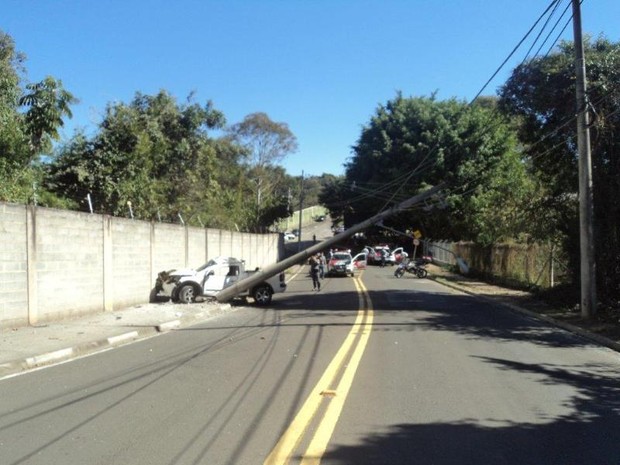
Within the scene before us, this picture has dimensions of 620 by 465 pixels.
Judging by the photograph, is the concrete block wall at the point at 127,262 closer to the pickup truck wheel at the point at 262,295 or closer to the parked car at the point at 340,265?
the pickup truck wheel at the point at 262,295

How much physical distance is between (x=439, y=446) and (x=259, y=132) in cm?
6712

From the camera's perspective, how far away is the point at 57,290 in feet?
46.4

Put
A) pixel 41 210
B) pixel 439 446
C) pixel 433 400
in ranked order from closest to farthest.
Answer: pixel 439 446 < pixel 433 400 < pixel 41 210

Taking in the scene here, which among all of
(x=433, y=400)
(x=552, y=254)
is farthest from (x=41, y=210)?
(x=552, y=254)

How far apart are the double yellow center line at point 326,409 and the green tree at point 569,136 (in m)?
8.50

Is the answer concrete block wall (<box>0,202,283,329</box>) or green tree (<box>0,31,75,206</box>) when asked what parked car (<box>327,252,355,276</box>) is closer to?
concrete block wall (<box>0,202,283,329</box>)

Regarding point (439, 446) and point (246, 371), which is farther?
point (246, 371)

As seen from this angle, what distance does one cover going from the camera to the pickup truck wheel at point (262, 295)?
20.8 metres

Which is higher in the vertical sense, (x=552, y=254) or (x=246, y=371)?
(x=552, y=254)

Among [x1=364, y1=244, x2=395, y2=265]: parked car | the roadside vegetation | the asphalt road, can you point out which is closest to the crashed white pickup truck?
the roadside vegetation

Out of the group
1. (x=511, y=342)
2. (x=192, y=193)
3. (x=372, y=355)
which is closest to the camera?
(x=372, y=355)

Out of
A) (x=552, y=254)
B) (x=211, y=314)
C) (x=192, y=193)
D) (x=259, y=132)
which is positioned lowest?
(x=211, y=314)

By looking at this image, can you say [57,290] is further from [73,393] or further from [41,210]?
[73,393]

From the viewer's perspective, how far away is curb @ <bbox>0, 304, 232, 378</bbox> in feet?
30.1
